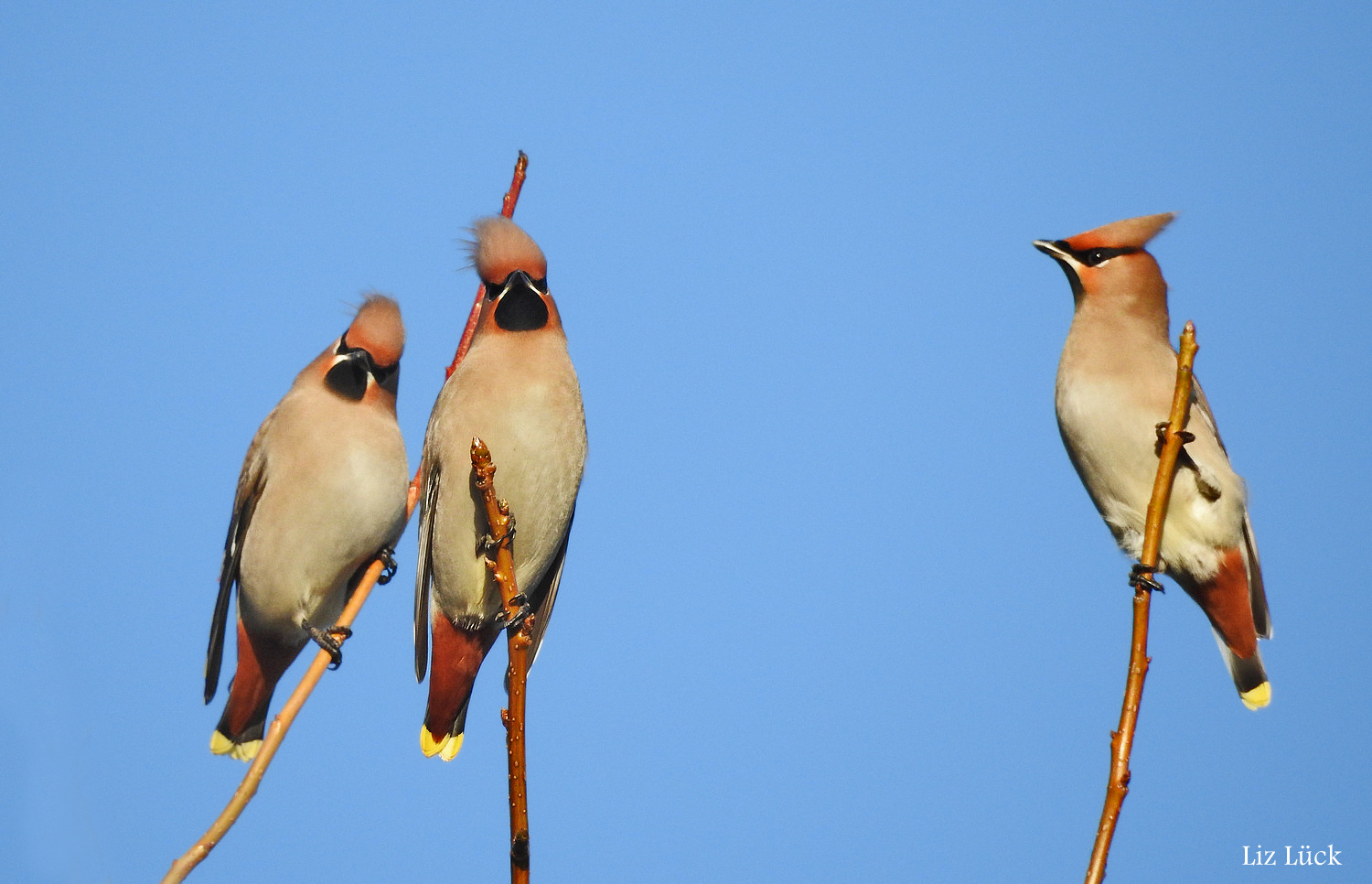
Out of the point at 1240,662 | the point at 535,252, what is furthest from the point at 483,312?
the point at 1240,662

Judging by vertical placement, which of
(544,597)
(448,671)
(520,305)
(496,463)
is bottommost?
(448,671)

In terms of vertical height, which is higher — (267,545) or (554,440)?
(554,440)

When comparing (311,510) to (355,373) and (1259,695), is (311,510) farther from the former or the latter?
(1259,695)

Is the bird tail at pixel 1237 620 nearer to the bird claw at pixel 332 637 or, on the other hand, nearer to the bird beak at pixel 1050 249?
the bird beak at pixel 1050 249

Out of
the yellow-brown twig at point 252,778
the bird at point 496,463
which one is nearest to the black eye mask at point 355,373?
the bird at point 496,463

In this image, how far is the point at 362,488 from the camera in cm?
422

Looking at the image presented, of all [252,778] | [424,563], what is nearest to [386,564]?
[424,563]

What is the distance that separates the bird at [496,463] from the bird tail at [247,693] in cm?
73

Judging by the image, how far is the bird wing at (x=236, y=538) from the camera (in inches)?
182

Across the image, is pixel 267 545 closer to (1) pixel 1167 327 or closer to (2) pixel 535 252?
(2) pixel 535 252

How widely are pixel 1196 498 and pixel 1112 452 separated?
302 mm

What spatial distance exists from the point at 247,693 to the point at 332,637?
102 cm

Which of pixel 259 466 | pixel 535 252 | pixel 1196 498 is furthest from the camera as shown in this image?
pixel 259 466

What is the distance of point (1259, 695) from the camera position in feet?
13.4
